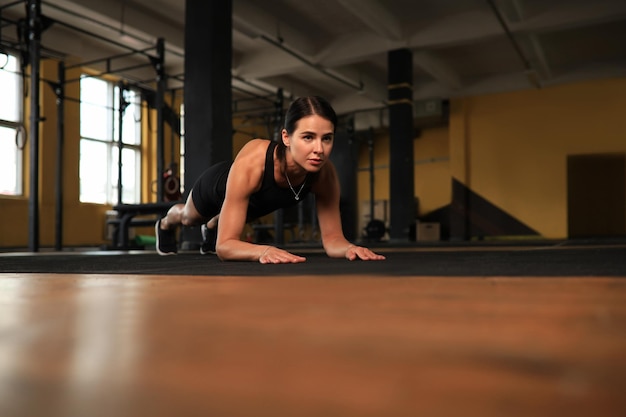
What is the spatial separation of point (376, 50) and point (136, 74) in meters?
3.53

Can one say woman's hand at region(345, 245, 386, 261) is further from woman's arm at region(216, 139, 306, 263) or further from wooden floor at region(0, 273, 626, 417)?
wooden floor at region(0, 273, 626, 417)

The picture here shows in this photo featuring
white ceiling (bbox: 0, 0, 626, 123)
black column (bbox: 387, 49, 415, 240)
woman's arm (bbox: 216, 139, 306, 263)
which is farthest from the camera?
black column (bbox: 387, 49, 415, 240)

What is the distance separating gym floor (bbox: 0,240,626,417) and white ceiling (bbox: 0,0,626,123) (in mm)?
5182

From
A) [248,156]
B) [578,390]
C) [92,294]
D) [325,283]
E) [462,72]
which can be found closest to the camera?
[578,390]

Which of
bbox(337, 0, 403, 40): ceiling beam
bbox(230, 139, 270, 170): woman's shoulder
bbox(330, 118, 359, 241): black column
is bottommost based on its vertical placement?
bbox(230, 139, 270, 170): woman's shoulder

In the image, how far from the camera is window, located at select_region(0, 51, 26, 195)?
6.61m

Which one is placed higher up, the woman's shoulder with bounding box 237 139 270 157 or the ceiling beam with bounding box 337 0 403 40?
the ceiling beam with bounding box 337 0 403 40

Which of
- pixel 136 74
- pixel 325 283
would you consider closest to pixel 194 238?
pixel 325 283

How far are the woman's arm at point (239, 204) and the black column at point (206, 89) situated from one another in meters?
2.23

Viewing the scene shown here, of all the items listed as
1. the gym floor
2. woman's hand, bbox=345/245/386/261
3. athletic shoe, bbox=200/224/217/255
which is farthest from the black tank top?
the gym floor

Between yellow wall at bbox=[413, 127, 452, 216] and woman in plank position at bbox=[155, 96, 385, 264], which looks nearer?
woman in plank position at bbox=[155, 96, 385, 264]

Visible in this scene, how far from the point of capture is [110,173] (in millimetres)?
7934

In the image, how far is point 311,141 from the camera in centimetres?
162

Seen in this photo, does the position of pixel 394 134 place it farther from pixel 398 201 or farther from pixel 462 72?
pixel 462 72
